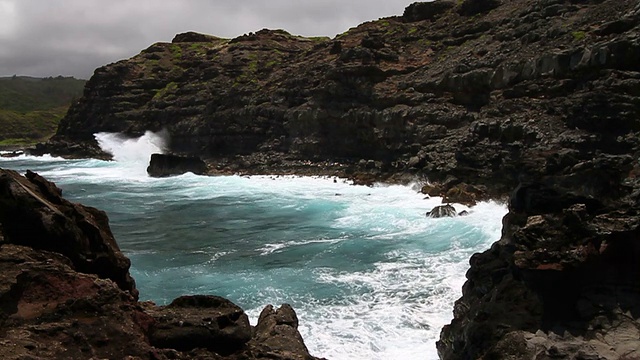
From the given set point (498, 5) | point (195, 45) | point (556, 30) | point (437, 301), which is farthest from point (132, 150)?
point (437, 301)

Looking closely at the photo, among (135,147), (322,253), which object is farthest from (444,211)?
(135,147)

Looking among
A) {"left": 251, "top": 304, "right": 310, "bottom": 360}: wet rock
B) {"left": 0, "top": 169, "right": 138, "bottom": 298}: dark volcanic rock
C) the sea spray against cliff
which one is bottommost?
{"left": 251, "top": 304, "right": 310, "bottom": 360}: wet rock

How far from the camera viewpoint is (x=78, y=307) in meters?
6.93

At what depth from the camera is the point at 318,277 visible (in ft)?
67.7

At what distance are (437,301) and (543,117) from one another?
2144 cm

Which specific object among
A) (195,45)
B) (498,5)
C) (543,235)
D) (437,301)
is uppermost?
(195,45)

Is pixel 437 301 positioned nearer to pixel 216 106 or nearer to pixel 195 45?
pixel 216 106

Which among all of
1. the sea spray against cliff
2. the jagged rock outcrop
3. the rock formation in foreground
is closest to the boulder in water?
the jagged rock outcrop

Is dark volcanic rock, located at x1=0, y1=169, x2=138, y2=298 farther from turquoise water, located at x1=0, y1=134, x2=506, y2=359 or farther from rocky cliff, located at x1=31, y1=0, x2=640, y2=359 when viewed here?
rocky cliff, located at x1=31, y1=0, x2=640, y2=359

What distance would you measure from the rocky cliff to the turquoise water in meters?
3.07

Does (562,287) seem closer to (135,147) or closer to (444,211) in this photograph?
(444,211)

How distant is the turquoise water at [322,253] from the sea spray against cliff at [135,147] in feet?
97.2

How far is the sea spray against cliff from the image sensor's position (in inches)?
2985

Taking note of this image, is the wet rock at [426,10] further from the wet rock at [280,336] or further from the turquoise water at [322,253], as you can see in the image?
the wet rock at [280,336]
